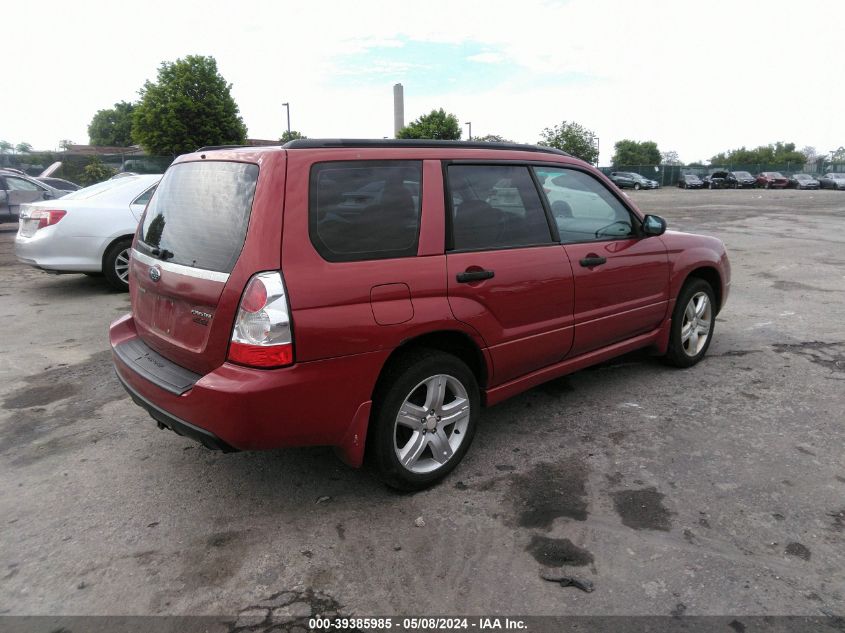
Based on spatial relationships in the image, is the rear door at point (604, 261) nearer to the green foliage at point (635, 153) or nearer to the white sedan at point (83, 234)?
the white sedan at point (83, 234)

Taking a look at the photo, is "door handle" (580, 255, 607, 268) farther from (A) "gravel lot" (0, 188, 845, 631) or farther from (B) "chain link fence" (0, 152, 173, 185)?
(B) "chain link fence" (0, 152, 173, 185)

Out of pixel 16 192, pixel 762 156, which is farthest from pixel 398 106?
pixel 762 156

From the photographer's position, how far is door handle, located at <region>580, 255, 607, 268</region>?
150 inches

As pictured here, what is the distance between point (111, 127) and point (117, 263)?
8464 cm

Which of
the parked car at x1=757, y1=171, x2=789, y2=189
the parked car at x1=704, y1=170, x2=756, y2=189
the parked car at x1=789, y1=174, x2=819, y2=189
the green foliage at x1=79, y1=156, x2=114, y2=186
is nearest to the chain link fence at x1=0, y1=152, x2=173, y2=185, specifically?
the green foliage at x1=79, y1=156, x2=114, y2=186

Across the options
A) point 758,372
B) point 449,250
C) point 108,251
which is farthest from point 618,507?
point 108,251

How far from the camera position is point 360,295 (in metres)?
2.74

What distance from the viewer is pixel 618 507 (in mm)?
2969

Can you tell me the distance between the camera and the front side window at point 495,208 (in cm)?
325

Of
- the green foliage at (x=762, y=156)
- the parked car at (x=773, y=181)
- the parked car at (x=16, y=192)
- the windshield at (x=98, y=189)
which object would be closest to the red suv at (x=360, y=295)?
the windshield at (x=98, y=189)

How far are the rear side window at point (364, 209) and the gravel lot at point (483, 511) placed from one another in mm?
1279

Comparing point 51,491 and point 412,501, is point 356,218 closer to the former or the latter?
point 412,501

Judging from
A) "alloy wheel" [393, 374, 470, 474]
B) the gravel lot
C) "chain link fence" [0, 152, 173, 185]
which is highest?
"chain link fence" [0, 152, 173, 185]

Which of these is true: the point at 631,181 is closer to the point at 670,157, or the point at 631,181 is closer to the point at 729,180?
the point at 729,180
